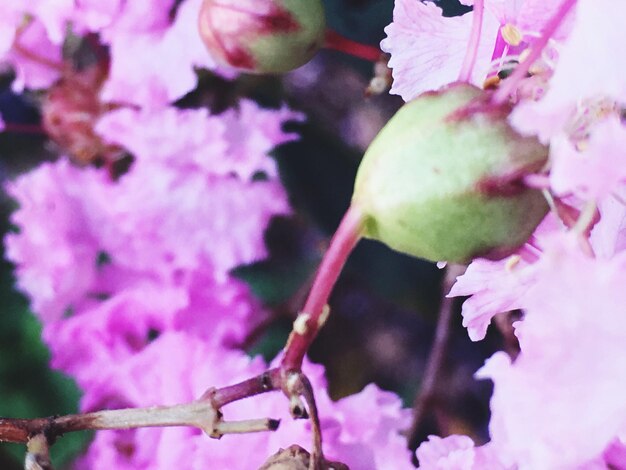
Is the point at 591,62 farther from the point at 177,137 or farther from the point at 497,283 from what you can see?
the point at 177,137

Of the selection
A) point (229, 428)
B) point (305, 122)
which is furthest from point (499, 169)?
point (305, 122)

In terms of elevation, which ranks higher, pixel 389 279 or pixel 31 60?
pixel 31 60

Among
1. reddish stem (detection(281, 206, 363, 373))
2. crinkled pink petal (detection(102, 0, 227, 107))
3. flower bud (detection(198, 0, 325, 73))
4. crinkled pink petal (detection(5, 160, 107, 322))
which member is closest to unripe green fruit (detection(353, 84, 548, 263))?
reddish stem (detection(281, 206, 363, 373))

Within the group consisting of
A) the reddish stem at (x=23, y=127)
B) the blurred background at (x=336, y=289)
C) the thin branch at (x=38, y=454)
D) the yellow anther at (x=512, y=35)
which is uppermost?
the yellow anther at (x=512, y=35)

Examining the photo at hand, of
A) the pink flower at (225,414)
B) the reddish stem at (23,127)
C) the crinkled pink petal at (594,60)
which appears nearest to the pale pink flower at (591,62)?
the crinkled pink petal at (594,60)

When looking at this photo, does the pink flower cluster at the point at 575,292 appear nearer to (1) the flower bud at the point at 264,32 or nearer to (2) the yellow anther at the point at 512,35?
(2) the yellow anther at the point at 512,35

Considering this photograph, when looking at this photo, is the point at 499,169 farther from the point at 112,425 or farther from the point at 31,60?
the point at 31,60

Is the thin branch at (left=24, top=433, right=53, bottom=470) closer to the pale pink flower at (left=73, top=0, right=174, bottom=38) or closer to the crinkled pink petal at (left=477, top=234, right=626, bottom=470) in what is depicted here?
the crinkled pink petal at (left=477, top=234, right=626, bottom=470)
